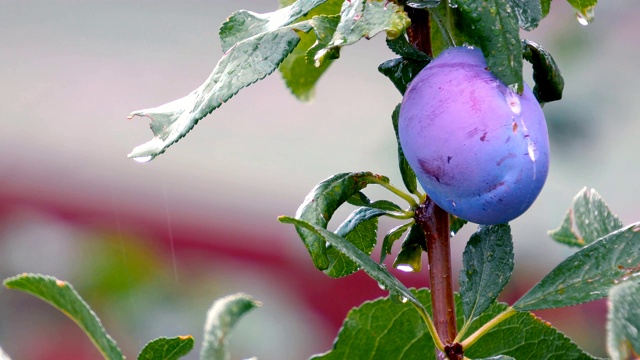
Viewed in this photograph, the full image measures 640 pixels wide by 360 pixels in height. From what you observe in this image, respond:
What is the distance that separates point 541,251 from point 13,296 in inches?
51.7

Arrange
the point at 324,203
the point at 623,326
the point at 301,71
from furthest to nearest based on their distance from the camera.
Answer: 1. the point at 301,71
2. the point at 324,203
3. the point at 623,326

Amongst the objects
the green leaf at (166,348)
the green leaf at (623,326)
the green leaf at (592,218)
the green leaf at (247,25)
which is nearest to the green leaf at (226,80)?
the green leaf at (247,25)

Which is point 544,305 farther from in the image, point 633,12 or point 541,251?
point 633,12

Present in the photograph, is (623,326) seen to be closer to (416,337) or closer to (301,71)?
(416,337)

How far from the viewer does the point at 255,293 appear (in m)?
2.20

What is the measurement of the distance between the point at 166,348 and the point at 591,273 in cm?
25

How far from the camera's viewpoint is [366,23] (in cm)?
48

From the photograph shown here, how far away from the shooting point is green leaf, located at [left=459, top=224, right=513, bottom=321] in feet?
1.81

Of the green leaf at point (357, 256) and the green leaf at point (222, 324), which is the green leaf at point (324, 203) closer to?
the green leaf at point (357, 256)

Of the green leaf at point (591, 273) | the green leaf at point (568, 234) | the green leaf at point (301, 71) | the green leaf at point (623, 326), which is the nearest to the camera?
the green leaf at point (623, 326)

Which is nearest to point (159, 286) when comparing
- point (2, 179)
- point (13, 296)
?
point (13, 296)

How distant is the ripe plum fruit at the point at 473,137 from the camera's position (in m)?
0.49

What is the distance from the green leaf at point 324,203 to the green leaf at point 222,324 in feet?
0.37

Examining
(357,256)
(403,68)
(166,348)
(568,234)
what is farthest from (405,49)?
(568,234)
